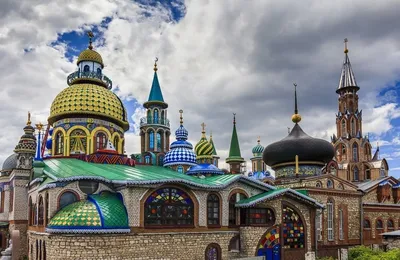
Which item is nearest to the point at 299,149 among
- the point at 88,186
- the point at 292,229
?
the point at 292,229

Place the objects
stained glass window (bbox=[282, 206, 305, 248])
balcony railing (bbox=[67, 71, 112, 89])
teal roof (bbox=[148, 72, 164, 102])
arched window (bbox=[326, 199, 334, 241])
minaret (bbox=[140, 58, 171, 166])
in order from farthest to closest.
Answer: teal roof (bbox=[148, 72, 164, 102]), minaret (bbox=[140, 58, 171, 166]), balcony railing (bbox=[67, 71, 112, 89]), arched window (bbox=[326, 199, 334, 241]), stained glass window (bbox=[282, 206, 305, 248])

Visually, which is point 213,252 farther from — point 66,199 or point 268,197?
point 66,199

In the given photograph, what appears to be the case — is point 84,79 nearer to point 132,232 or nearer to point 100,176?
point 100,176

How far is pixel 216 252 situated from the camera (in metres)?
22.4

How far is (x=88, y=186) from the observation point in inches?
826

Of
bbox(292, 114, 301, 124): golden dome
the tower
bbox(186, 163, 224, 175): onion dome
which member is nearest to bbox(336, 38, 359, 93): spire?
the tower

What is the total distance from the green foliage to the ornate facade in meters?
2.19

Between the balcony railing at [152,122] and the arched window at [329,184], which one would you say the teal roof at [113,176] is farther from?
the balcony railing at [152,122]

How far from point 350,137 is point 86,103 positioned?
1332 inches

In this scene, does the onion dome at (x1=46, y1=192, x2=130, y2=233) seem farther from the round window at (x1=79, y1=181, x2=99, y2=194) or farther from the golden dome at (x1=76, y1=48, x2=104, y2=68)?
the golden dome at (x1=76, y1=48, x2=104, y2=68)

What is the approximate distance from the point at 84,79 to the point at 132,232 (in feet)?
47.8

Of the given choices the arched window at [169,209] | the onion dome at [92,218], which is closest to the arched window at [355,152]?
the arched window at [169,209]

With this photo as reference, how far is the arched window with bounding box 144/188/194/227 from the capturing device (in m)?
20.6

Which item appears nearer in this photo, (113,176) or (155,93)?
(113,176)
